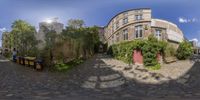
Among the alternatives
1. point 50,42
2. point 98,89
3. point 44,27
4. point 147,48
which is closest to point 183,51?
point 147,48

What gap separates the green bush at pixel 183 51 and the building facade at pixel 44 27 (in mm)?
11164

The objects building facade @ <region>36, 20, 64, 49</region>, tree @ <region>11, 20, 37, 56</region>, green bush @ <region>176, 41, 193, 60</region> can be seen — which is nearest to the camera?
building facade @ <region>36, 20, 64, 49</region>

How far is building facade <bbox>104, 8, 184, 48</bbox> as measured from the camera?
18.2 metres

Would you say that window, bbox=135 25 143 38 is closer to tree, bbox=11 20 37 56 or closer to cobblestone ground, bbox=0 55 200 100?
cobblestone ground, bbox=0 55 200 100

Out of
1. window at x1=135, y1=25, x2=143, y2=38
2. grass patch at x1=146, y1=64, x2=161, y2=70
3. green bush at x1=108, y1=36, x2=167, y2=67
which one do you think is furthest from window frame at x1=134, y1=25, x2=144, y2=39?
grass patch at x1=146, y1=64, x2=161, y2=70

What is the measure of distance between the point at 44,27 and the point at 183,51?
13.5 meters

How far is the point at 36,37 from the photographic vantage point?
27.2 meters

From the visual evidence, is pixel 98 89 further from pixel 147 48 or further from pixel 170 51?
pixel 170 51

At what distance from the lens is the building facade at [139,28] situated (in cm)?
1823

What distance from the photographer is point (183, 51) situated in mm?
24125

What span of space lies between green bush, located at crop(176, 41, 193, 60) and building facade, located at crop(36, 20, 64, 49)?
440 inches

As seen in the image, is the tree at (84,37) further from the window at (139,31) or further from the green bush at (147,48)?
the window at (139,31)

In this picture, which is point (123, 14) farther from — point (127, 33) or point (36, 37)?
point (36, 37)

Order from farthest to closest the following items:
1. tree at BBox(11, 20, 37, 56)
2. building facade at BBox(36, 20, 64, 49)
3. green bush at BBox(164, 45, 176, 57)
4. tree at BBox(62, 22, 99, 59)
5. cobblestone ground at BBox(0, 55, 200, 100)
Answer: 1. tree at BBox(11, 20, 37, 56)
2. tree at BBox(62, 22, 99, 59)
3. building facade at BBox(36, 20, 64, 49)
4. green bush at BBox(164, 45, 176, 57)
5. cobblestone ground at BBox(0, 55, 200, 100)
